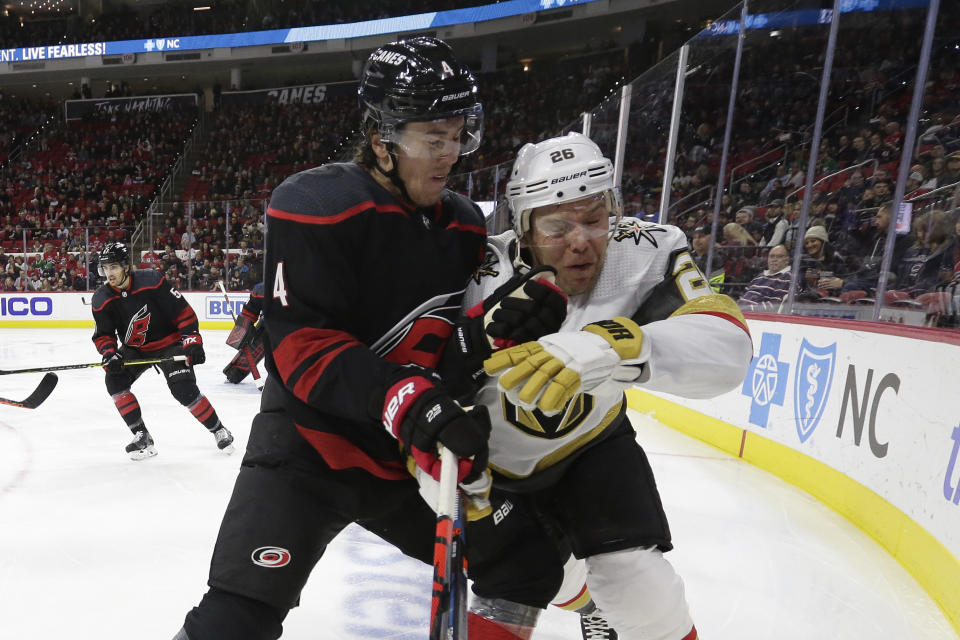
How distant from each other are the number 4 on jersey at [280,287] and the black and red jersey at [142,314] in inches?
130

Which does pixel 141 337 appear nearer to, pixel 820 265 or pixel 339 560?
pixel 339 560

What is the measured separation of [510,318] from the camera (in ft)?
3.83

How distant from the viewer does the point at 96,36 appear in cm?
1945

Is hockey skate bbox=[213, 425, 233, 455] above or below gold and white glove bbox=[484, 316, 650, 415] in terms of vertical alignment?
below

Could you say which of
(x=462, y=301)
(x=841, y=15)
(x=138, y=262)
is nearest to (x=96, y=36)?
(x=138, y=262)

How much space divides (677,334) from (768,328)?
10.1 ft

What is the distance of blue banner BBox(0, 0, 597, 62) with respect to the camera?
1527cm

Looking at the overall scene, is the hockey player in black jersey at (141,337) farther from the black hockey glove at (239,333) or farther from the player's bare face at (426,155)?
the player's bare face at (426,155)

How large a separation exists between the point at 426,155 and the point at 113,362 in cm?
352

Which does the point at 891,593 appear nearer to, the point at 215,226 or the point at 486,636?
the point at 486,636

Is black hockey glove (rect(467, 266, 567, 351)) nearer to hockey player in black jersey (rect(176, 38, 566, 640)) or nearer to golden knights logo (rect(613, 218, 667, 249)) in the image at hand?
hockey player in black jersey (rect(176, 38, 566, 640))

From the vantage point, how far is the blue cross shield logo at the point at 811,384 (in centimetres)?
327

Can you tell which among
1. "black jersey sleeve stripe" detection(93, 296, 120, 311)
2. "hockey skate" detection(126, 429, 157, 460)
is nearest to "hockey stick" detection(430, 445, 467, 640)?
"hockey skate" detection(126, 429, 157, 460)

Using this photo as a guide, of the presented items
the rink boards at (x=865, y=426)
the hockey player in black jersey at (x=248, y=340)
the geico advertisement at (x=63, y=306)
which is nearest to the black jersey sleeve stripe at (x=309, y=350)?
the rink boards at (x=865, y=426)
